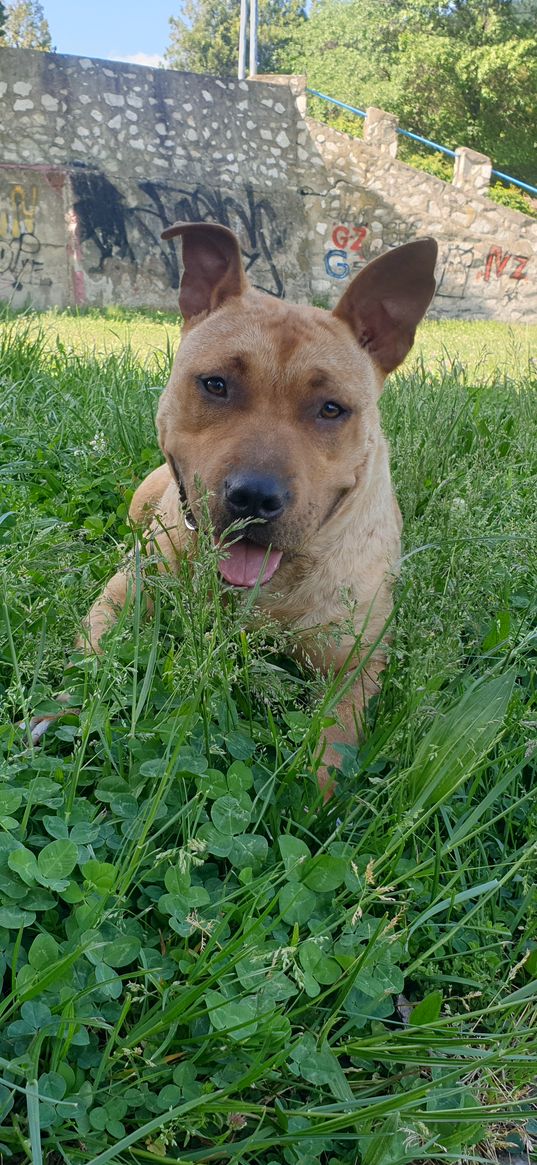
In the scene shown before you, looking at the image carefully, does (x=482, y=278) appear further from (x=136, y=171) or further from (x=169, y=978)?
(x=169, y=978)

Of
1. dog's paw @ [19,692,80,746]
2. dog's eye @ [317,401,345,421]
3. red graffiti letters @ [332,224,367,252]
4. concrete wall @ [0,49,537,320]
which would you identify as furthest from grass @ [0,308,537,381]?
dog's paw @ [19,692,80,746]

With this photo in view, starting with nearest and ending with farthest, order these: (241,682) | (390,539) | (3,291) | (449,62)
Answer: (241,682) → (390,539) → (3,291) → (449,62)

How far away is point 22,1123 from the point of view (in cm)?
113

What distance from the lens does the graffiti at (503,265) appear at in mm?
20359

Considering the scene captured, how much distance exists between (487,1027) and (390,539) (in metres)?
1.58

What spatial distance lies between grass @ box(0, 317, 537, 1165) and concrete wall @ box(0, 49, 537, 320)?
13923mm

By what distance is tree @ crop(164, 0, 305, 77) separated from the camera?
5622 cm

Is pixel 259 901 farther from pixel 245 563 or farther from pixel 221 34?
pixel 221 34

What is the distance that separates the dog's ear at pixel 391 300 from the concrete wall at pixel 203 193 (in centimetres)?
1284

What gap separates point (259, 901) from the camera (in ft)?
4.79

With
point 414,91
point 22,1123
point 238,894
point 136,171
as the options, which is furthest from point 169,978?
point 414,91

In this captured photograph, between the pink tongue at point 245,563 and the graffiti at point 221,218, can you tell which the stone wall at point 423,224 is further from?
the pink tongue at point 245,563

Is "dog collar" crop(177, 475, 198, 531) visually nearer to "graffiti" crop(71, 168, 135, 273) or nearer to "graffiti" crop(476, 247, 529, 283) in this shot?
"graffiti" crop(71, 168, 135, 273)

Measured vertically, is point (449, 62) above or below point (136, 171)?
above
